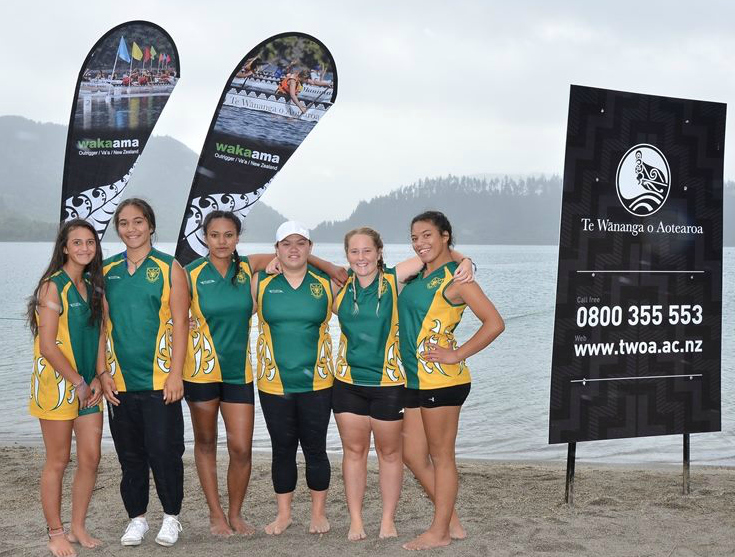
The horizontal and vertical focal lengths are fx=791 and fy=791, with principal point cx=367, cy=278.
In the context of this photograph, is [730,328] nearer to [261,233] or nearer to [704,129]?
[704,129]

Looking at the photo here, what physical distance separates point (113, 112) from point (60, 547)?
128 inches

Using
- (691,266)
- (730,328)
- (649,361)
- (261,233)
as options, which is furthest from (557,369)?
(261,233)

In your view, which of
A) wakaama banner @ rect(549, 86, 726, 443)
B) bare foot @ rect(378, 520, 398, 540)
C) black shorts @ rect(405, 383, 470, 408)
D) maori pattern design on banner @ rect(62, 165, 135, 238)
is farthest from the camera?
maori pattern design on banner @ rect(62, 165, 135, 238)

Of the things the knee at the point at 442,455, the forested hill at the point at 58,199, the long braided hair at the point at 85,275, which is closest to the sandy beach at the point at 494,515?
the knee at the point at 442,455

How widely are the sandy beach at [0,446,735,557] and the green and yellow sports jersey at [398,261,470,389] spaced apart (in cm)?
86

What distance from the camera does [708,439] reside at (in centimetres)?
778

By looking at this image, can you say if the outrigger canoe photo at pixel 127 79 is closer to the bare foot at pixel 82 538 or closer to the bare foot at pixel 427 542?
the bare foot at pixel 82 538

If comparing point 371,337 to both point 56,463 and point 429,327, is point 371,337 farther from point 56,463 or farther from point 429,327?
point 56,463

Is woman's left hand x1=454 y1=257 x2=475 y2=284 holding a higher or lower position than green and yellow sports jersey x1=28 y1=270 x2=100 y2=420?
higher

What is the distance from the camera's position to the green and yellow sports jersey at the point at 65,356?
3.72m

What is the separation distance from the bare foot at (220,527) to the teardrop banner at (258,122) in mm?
2122

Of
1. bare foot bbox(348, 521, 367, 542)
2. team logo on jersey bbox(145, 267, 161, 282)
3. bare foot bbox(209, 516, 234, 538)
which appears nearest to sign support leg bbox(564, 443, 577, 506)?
bare foot bbox(348, 521, 367, 542)

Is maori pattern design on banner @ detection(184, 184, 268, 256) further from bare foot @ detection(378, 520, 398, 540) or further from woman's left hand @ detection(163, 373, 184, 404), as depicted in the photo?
bare foot @ detection(378, 520, 398, 540)

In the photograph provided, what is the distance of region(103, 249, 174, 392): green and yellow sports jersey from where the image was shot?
12.3 ft
